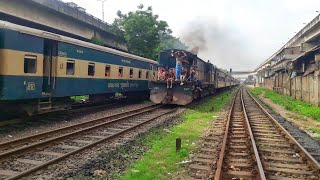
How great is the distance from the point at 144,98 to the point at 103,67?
10.2 meters

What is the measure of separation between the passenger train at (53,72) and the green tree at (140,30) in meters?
13.6

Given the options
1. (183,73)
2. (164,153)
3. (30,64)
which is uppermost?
(183,73)

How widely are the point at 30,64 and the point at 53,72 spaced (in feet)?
4.77

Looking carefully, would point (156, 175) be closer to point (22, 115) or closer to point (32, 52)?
point (32, 52)

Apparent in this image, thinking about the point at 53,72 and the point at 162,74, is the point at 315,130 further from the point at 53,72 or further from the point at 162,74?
the point at 53,72

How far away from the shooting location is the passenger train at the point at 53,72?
11.3 meters

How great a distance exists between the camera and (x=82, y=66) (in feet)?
52.9

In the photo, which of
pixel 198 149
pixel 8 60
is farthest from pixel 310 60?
pixel 8 60

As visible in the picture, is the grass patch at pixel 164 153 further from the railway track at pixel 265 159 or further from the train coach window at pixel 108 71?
the train coach window at pixel 108 71

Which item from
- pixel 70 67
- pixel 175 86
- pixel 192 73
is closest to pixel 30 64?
pixel 70 67

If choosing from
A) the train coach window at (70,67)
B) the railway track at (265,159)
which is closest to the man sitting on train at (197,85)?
the train coach window at (70,67)

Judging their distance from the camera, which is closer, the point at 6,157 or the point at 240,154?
the point at 6,157

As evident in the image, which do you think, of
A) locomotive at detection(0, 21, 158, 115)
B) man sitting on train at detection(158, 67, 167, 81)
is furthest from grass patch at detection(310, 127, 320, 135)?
locomotive at detection(0, 21, 158, 115)

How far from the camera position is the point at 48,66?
1366 cm
